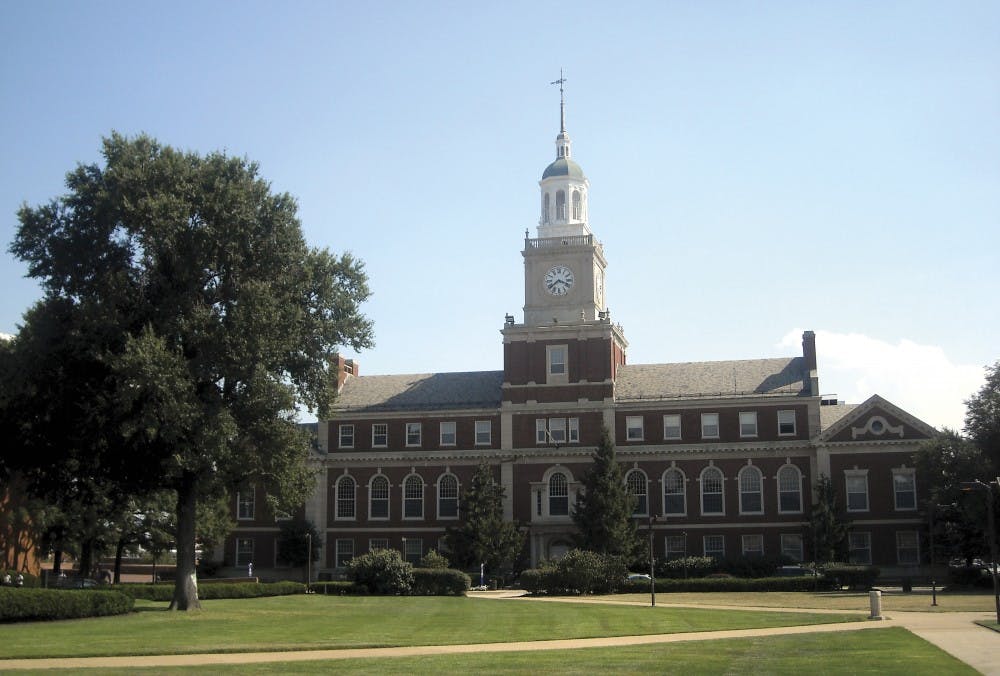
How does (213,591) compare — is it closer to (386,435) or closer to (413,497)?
(413,497)

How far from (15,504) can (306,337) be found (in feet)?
61.2

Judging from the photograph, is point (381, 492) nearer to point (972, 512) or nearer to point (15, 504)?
point (15, 504)

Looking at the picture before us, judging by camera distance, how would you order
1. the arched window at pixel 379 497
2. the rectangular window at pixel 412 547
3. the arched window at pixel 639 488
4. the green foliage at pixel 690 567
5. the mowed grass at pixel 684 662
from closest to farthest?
the mowed grass at pixel 684 662 < the green foliage at pixel 690 567 < the arched window at pixel 639 488 < the rectangular window at pixel 412 547 < the arched window at pixel 379 497

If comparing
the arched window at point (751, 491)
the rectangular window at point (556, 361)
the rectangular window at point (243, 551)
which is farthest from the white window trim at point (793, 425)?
the rectangular window at point (243, 551)

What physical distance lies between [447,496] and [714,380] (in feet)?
64.7

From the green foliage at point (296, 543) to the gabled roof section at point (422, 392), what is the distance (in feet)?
28.0

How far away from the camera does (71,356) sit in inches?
1612

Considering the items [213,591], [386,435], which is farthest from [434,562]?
[386,435]

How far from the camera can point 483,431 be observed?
250 ft

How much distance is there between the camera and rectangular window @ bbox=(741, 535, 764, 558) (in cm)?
7088

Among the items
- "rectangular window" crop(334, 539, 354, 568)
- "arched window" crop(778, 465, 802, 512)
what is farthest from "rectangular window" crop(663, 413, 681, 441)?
"rectangular window" crop(334, 539, 354, 568)

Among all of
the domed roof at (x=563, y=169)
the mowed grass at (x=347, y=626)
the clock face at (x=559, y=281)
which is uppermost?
the domed roof at (x=563, y=169)

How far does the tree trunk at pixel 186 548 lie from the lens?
42.1 meters

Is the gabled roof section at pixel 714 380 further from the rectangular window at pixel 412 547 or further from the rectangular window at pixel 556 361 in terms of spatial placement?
the rectangular window at pixel 412 547
